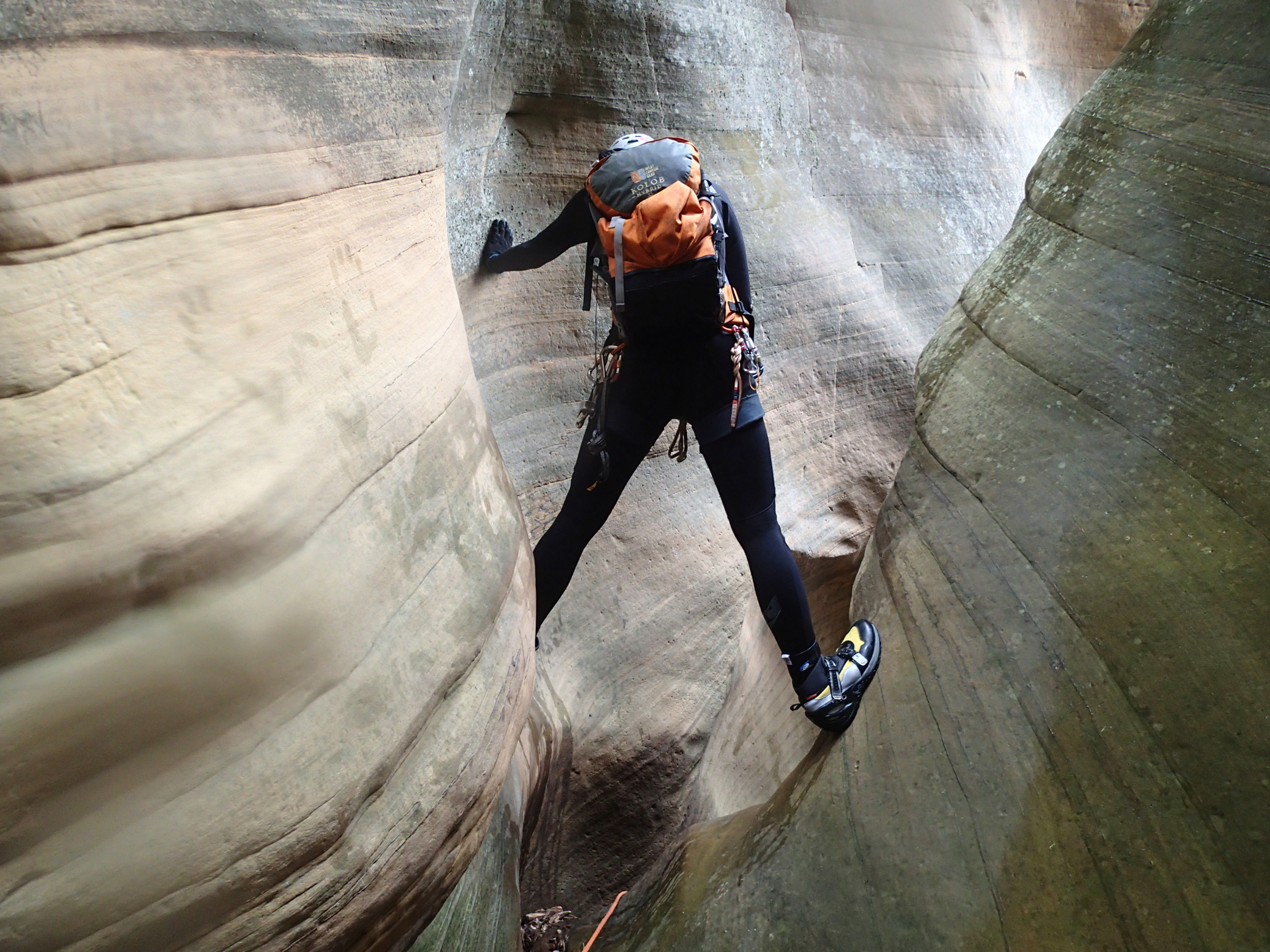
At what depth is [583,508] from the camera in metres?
2.63

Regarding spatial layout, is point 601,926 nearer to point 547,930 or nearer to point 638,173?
point 547,930

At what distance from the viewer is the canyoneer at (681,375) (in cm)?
229

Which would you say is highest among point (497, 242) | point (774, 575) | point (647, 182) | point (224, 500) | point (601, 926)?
point (647, 182)

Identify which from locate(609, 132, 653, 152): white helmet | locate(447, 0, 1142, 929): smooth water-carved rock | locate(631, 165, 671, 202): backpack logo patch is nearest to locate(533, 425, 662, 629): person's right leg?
locate(631, 165, 671, 202): backpack logo patch

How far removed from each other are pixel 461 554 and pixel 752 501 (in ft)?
2.70

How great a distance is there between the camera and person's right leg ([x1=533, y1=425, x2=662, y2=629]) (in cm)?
257

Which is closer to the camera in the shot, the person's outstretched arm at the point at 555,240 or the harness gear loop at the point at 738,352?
the harness gear loop at the point at 738,352

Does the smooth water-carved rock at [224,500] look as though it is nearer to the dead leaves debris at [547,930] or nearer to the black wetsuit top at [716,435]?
the black wetsuit top at [716,435]

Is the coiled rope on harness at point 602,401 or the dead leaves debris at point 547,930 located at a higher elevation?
the coiled rope on harness at point 602,401

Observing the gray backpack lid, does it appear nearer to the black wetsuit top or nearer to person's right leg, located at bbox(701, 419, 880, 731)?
the black wetsuit top

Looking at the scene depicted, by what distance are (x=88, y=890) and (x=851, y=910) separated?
167 cm

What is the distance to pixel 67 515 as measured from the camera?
1.42 m

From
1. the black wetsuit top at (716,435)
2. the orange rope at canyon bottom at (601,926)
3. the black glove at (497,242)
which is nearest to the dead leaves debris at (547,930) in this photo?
the orange rope at canyon bottom at (601,926)

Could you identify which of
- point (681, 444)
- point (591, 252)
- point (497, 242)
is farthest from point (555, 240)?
point (497, 242)
